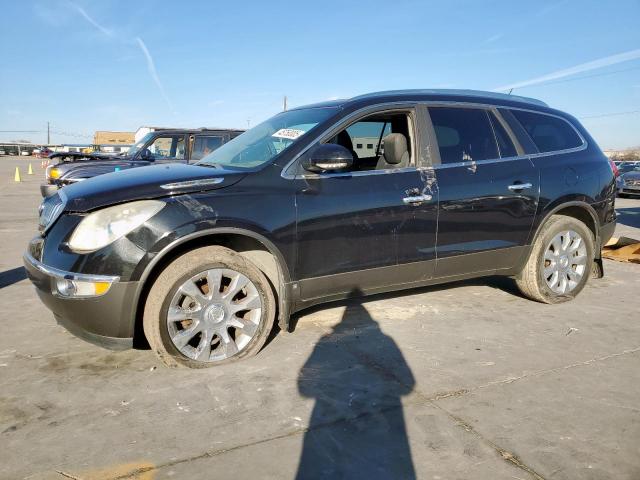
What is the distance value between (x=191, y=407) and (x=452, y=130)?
287 cm

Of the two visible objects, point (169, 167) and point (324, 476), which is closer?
point (324, 476)

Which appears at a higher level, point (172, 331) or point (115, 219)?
point (115, 219)

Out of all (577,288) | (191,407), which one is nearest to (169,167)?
(191,407)

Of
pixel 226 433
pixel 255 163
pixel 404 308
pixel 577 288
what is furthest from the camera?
pixel 577 288

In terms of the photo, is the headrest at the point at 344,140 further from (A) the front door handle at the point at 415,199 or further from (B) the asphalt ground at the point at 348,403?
(B) the asphalt ground at the point at 348,403

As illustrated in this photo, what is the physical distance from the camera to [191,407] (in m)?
2.64

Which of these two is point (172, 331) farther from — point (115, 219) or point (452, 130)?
point (452, 130)

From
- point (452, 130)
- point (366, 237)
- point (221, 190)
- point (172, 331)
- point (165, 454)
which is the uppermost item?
point (452, 130)

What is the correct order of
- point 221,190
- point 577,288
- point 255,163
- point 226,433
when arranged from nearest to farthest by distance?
1. point 226,433
2. point 221,190
3. point 255,163
4. point 577,288

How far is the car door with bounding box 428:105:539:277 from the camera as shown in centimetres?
383

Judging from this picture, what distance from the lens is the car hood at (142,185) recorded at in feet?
9.50

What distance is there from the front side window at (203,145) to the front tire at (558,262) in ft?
19.8

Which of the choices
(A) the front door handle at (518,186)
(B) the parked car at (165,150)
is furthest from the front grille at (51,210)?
(B) the parked car at (165,150)

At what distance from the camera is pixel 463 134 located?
158 inches
